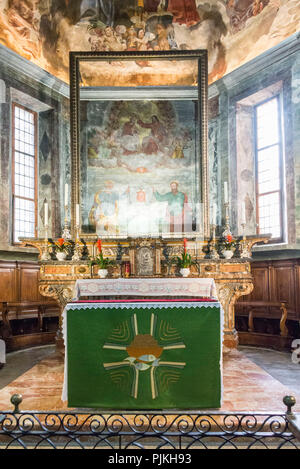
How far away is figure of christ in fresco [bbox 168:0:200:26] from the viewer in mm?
8586

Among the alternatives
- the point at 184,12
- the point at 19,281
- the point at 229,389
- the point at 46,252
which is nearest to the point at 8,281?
the point at 19,281

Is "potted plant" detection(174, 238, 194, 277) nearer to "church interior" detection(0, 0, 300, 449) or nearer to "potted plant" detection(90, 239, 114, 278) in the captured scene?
"church interior" detection(0, 0, 300, 449)

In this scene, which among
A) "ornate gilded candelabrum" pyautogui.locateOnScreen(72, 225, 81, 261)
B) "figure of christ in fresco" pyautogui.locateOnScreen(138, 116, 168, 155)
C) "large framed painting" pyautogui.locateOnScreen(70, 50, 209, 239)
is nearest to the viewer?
"ornate gilded candelabrum" pyautogui.locateOnScreen(72, 225, 81, 261)

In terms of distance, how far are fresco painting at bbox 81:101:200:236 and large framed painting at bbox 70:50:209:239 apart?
0.02 metres

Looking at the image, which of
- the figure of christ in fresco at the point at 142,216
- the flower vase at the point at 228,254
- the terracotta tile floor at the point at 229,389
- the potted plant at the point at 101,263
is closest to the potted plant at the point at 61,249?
the potted plant at the point at 101,263

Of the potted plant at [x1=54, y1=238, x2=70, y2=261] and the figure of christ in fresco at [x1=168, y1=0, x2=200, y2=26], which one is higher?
the figure of christ in fresco at [x1=168, y1=0, x2=200, y2=26]

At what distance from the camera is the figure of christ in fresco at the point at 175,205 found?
7801mm

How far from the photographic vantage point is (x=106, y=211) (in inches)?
313

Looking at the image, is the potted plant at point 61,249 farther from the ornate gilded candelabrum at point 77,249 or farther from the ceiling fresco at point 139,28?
the ceiling fresco at point 139,28

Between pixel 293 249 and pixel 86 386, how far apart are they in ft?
17.9

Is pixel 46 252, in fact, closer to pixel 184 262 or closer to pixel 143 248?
pixel 143 248

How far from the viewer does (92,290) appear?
5.96 meters

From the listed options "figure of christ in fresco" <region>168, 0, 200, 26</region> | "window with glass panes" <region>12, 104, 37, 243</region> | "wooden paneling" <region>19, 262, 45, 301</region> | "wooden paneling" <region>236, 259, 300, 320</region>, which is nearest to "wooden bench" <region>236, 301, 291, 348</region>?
"wooden paneling" <region>236, 259, 300, 320</region>
